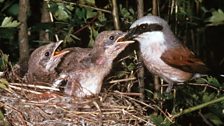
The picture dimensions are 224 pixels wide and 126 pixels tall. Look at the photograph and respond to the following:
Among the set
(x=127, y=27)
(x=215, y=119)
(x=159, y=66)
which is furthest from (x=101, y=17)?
(x=215, y=119)

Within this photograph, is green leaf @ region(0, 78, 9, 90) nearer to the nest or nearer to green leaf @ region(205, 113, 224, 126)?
the nest

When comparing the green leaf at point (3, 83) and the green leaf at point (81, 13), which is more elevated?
the green leaf at point (81, 13)

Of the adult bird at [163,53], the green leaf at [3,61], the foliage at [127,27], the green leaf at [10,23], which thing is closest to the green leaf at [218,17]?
the foliage at [127,27]

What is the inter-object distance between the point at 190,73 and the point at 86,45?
42.1 inches

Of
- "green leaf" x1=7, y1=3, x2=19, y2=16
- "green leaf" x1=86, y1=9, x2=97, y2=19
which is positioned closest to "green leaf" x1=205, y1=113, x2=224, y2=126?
"green leaf" x1=86, y1=9, x2=97, y2=19

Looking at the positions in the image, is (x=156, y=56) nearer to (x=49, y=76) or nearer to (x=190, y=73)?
(x=190, y=73)

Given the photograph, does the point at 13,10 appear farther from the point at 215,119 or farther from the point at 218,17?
the point at 215,119

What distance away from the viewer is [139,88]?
6.29 meters

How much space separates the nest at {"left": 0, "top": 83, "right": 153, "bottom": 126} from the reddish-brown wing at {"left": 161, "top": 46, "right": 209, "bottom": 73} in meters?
0.45

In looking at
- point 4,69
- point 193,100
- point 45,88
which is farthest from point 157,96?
point 4,69

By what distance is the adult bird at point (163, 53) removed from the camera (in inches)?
240

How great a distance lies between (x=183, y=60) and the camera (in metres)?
6.26

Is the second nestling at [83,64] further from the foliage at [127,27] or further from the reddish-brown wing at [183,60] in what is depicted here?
the reddish-brown wing at [183,60]

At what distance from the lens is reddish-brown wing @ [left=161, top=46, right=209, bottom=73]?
20.2 feet
